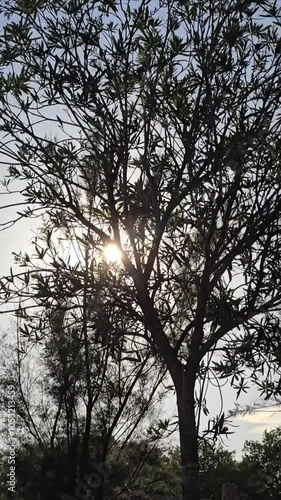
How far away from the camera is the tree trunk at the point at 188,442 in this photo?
17.8 ft

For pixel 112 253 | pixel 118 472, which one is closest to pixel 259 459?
pixel 118 472

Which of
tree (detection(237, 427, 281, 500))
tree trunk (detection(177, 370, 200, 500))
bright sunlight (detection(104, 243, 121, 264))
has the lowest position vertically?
tree trunk (detection(177, 370, 200, 500))

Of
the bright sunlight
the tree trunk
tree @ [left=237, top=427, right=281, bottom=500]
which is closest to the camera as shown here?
the tree trunk

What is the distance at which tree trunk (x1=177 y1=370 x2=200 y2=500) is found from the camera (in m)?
5.43

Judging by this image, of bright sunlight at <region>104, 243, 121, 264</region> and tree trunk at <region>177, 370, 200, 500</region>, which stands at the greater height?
bright sunlight at <region>104, 243, 121, 264</region>

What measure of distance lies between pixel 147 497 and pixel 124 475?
6269mm

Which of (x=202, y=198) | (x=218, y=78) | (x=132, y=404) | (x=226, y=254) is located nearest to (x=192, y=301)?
(x=226, y=254)

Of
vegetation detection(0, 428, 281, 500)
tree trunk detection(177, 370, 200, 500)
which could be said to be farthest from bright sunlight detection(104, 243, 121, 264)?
vegetation detection(0, 428, 281, 500)

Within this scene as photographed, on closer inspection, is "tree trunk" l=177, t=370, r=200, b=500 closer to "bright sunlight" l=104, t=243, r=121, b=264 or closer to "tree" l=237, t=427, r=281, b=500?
"bright sunlight" l=104, t=243, r=121, b=264

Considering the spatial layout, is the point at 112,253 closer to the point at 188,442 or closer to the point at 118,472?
the point at 188,442

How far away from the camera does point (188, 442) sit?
5.45 meters

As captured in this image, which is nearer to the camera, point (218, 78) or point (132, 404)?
point (218, 78)

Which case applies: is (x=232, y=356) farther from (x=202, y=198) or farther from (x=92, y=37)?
(x=92, y=37)

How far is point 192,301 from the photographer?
6359 mm
